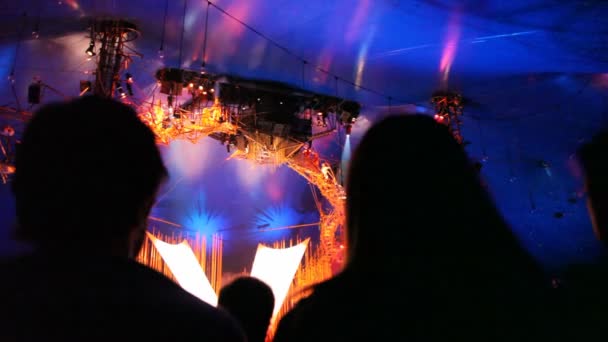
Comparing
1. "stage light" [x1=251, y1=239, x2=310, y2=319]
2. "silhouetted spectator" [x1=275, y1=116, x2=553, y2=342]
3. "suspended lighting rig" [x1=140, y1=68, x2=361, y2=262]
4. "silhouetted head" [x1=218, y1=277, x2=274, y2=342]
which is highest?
"suspended lighting rig" [x1=140, y1=68, x2=361, y2=262]

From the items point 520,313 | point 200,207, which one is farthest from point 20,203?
point 200,207

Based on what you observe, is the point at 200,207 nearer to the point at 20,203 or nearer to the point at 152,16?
the point at 152,16

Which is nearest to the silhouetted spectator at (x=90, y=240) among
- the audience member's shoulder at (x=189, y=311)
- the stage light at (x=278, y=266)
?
the audience member's shoulder at (x=189, y=311)

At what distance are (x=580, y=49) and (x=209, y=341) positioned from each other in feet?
15.3

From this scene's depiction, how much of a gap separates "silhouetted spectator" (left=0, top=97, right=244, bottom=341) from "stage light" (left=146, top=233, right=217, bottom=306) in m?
6.42

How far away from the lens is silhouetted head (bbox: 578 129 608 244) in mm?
1145

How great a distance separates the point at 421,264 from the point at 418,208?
96 millimetres

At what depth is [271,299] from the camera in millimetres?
1808

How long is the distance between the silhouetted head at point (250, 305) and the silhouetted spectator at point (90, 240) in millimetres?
949

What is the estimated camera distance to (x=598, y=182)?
45.4 inches

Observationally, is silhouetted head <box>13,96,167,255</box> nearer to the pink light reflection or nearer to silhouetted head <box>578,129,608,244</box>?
silhouetted head <box>578,129,608,244</box>

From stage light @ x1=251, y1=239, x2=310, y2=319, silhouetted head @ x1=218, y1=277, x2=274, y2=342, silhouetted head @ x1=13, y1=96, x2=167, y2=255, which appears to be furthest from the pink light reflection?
stage light @ x1=251, y1=239, x2=310, y2=319

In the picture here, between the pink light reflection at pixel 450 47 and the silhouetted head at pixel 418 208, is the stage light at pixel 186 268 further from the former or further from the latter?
the silhouetted head at pixel 418 208

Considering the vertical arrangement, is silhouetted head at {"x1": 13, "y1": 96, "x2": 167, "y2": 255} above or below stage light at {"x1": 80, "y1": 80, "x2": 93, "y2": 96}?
below
